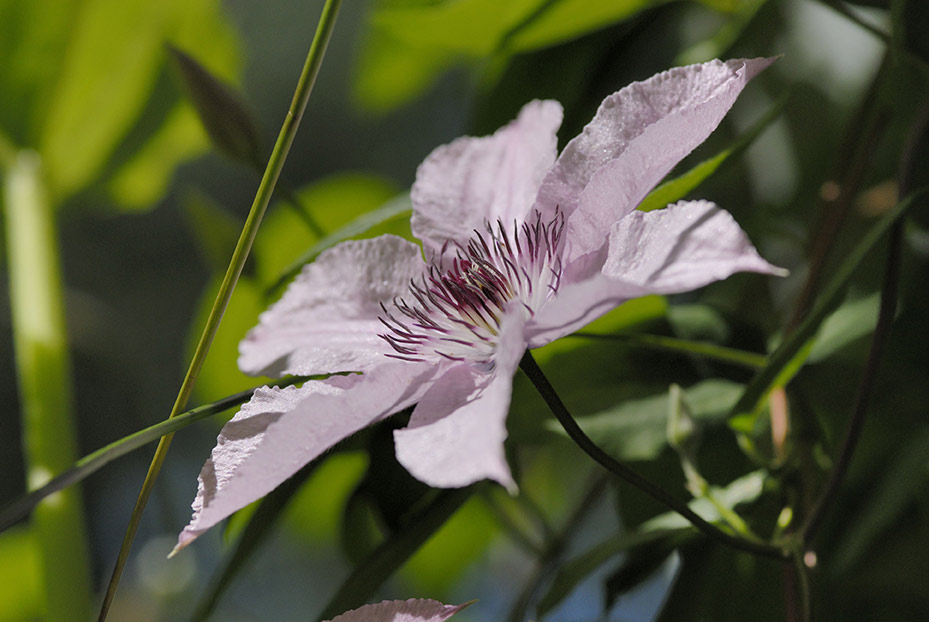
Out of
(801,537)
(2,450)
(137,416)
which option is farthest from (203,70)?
(2,450)

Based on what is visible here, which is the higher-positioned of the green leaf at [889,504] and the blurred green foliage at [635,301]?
the blurred green foliage at [635,301]

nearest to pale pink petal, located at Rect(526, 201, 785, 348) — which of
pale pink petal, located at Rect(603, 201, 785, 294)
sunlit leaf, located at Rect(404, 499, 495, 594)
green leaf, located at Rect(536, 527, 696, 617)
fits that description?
pale pink petal, located at Rect(603, 201, 785, 294)

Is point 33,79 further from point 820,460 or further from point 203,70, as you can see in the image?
point 820,460

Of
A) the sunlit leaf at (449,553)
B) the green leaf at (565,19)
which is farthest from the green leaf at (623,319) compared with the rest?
the sunlit leaf at (449,553)

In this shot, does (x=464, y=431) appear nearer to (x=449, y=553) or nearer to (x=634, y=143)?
(x=634, y=143)

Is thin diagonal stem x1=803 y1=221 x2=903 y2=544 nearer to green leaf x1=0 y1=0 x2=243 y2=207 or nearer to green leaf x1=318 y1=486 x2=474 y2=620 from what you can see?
green leaf x1=318 y1=486 x2=474 y2=620

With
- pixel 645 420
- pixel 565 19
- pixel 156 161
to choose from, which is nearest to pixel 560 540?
pixel 645 420

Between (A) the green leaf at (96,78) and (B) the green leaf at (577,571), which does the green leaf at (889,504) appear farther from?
(A) the green leaf at (96,78)
